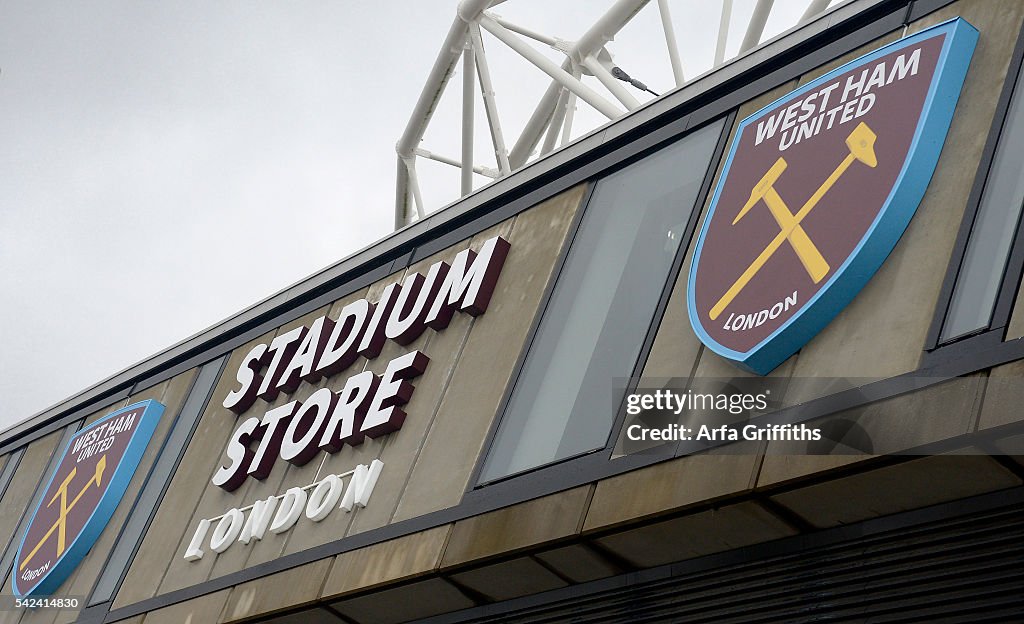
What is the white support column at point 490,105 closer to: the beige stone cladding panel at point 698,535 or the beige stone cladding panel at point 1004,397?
the beige stone cladding panel at point 698,535

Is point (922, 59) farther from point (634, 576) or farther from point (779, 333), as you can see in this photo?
point (634, 576)

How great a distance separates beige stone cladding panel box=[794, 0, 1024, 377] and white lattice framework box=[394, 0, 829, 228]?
9.11 metres

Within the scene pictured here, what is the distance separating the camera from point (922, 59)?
9961 mm

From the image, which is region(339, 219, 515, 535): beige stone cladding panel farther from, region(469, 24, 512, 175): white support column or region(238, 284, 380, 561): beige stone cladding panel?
region(469, 24, 512, 175): white support column

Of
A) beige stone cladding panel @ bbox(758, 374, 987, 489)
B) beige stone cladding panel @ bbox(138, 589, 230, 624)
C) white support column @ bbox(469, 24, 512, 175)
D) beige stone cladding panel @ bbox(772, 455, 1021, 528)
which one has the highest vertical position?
white support column @ bbox(469, 24, 512, 175)

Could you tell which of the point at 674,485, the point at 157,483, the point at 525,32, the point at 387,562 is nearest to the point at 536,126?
the point at 525,32

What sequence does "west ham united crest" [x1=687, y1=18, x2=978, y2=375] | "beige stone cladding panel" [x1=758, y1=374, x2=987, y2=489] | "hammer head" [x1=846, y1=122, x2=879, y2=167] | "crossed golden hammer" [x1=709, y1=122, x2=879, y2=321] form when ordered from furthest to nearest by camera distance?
"hammer head" [x1=846, y1=122, x2=879, y2=167] → "crossed golden hammer" [x1=709, y1=122, x2=879, y2=321] → "west ham united crest" [x1=687, y1=18, x2=978, y2=375] → "beige stone cladding panel" [x1=758, y1=374, x2=987, y2=489]

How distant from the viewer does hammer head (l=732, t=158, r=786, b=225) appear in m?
10.7

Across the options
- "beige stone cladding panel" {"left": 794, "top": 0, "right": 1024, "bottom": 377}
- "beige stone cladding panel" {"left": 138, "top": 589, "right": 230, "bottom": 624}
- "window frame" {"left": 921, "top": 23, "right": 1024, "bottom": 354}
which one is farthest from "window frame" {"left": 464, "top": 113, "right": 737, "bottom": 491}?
"beige stone cladding panel" {"left": 138, "top": 589, "right": 230, "bottom": 624}

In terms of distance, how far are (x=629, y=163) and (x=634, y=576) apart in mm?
4398

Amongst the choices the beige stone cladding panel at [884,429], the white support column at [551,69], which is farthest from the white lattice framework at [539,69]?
the beige stone cladding panel at [884,429]

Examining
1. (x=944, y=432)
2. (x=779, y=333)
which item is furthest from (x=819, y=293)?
(x=944, y=432)

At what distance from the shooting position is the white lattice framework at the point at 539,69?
20.0 meters

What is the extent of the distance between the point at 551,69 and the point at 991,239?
12811 mm
